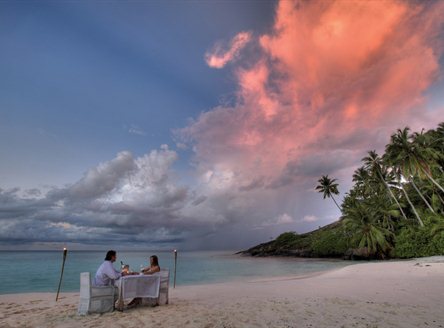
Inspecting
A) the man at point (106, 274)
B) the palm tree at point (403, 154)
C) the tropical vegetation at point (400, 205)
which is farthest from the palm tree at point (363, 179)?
the man at point (106, 274)

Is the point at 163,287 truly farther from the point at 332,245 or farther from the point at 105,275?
the point at 332,245

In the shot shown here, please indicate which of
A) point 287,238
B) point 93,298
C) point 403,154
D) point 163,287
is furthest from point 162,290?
point 287,238

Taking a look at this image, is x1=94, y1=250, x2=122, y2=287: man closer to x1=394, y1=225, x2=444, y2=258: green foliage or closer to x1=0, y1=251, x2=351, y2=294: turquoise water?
x1=0, y1=251, x2=351, y2=294: turquoise water

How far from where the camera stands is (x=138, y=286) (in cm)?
846

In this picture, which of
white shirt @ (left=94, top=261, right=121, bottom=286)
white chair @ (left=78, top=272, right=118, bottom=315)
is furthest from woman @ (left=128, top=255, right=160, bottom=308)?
white shirt @ (left=94, top=261, right=121, bottom=286)

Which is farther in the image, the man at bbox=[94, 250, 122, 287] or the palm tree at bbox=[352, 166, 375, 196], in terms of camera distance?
the palm tree at bbox=[352, 166, 375, 196]

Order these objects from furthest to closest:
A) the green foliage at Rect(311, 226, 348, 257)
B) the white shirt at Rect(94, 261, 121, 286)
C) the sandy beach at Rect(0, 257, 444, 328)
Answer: the green foliage at Rect(311, 226, 348, 257)
the white shirt at Rect(94, 261, 121, 286)
the sandy beach at Rect(0, 257, 444, 328)

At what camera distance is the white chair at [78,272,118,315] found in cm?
781

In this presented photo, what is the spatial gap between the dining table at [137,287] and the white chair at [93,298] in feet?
1.04

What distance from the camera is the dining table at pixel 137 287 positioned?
813 cm

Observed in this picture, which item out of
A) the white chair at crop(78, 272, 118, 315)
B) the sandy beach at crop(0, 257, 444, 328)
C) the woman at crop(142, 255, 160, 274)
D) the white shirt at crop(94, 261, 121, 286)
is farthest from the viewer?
the woman at crop(142, 255, 160, 274)

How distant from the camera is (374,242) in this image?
135 ft

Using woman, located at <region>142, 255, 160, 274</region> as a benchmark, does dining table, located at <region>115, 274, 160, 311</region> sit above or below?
below

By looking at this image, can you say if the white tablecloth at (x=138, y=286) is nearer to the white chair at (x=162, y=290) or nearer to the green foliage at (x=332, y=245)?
the white chair at (x=162, y=290)
